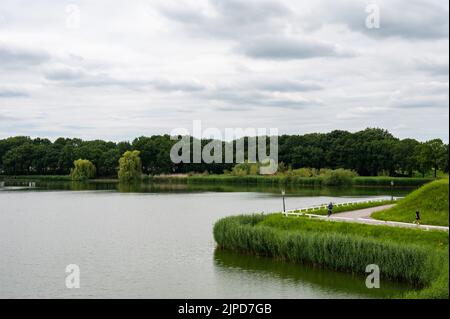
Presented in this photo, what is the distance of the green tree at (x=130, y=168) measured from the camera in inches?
4535

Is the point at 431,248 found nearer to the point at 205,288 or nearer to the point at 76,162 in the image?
the point at 205,288

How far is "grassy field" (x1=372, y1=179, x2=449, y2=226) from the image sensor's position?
3144cm

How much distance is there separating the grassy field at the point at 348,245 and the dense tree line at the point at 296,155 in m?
71.3

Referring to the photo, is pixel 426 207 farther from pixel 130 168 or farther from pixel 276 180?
pixel 130 168

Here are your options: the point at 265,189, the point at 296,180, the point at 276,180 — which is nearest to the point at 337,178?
the point at 296,180

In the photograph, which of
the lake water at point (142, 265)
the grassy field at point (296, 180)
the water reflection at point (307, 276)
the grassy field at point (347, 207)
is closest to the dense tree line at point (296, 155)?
the grassy field at point (296, 180)

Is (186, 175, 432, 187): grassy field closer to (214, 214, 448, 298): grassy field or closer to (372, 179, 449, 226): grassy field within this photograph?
(372, 179, 449, 226): grassy field

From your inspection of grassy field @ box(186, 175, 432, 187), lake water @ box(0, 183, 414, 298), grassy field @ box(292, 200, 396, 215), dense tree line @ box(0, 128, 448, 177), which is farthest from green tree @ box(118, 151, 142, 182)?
grassy field @ box(292, 200, 396, 215)

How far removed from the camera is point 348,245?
2628 cm

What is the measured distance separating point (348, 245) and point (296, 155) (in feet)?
312

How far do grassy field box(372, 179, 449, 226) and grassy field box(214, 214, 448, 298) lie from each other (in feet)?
13.8

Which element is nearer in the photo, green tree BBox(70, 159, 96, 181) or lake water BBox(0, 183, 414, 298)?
lake water BBox(0, 183, 414, 298)

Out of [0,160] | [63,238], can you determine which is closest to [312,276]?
[63,238]

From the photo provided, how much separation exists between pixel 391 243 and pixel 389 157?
89966 mm
